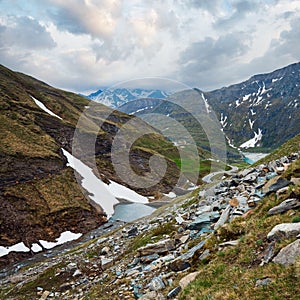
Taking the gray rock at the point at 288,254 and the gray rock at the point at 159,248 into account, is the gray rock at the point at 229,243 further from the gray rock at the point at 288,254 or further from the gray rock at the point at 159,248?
the gray rock at the point at 159,248

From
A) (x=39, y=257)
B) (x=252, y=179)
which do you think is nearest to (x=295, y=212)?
(x=252, y=179)

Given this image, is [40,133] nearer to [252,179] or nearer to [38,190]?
[38,190]

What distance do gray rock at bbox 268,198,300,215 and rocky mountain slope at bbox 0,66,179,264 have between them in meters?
42.3

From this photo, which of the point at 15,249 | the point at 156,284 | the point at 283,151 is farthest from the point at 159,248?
the point at 15,249

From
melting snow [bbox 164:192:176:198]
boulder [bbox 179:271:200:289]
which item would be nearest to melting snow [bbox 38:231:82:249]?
boulder [bbox 179:271:200:289]

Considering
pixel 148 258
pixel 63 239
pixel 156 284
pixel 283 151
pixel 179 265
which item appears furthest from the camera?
pixel 63 239

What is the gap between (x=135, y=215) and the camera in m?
61.3

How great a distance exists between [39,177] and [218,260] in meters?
62.6

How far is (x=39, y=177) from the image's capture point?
2630 inches

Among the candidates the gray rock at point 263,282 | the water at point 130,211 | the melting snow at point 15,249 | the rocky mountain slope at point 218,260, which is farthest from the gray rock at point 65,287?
the water at point 130,211

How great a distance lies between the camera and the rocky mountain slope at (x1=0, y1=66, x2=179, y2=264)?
51875mm

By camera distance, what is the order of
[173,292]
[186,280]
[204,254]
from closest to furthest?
[173,292] < [186,280] < [204,254]

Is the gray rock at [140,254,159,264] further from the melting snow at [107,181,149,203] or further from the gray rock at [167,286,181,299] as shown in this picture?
the melting snow at [107,181,149,203]

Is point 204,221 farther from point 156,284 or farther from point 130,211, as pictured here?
point 130,211
